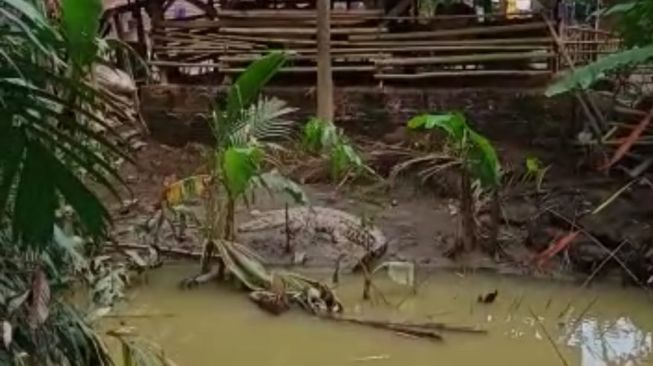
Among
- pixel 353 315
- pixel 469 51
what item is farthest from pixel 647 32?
pixel 469 51

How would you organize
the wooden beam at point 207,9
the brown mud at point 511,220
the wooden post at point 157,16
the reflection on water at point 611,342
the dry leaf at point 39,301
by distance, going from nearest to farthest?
1. the dry leaf at point 39,301
2. the reflection on water at point 611,342
3. the brown mud at point 511,220
4. the wooden post at point 157,16
5. the wooden beam at point 207,9

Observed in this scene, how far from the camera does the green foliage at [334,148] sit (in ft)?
23.5

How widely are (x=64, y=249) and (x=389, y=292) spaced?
2.93m

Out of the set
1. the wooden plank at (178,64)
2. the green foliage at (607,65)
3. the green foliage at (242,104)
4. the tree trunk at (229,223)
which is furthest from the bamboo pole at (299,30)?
the green foliage at (607,65)

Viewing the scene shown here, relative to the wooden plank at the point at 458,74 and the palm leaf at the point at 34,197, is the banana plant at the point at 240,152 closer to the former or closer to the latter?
the wooden plank at the point at 458,74

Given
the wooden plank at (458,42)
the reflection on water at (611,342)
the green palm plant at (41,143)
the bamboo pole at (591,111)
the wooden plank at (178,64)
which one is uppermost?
the green palm plant at (41,143)

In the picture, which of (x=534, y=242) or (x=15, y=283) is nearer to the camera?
(x=15, y=283)

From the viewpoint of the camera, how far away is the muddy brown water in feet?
15.7

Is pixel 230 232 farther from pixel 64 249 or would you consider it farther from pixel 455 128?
pixel 64 249

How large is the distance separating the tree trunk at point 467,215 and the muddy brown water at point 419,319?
31cm

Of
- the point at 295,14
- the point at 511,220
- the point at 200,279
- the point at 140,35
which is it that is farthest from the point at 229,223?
the point at 140,35

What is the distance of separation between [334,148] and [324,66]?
1335 mm

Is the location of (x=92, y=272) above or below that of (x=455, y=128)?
below

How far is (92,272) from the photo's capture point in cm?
505
